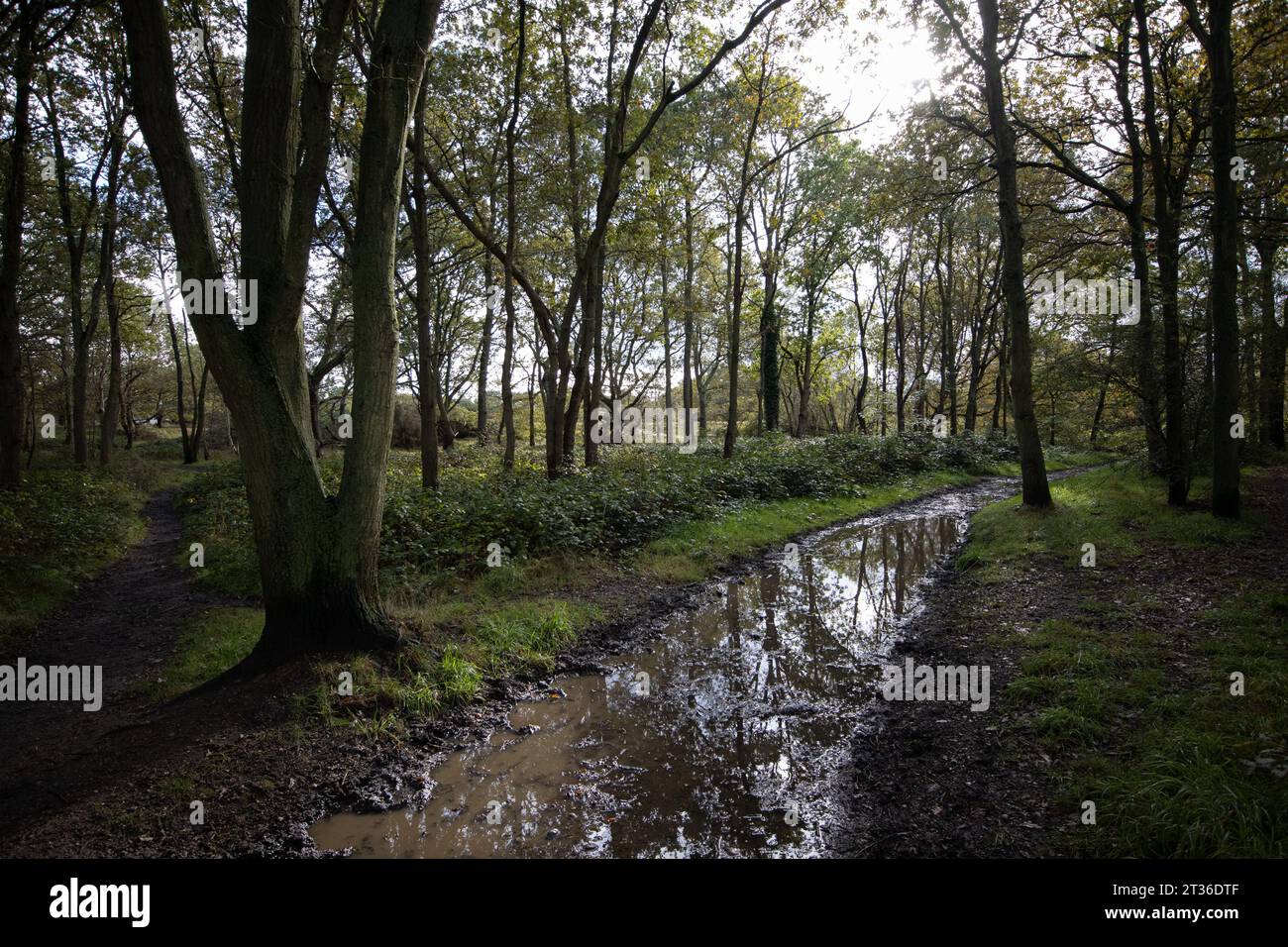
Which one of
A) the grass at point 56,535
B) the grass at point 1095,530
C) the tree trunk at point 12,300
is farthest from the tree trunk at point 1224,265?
the tree trunk at point 12,300

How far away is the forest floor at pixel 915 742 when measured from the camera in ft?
10.9

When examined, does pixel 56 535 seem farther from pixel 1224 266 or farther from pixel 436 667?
pixel 1224 266

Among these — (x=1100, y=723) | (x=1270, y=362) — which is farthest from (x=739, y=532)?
(x=1270, y=362)

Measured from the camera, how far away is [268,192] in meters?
5.04

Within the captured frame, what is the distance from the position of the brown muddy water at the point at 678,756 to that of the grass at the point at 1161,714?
139 centimetres

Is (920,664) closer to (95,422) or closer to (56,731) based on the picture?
(56,731)

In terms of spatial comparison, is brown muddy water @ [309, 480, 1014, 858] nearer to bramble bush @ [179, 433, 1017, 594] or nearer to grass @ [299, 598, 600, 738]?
grass @ [299, 598, 600, 738]

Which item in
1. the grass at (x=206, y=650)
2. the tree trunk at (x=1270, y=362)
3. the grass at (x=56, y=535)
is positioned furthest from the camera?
the tree trunk at (x=1270, y=362)

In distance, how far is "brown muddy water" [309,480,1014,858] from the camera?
3.53m

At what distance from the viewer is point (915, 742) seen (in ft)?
14.4

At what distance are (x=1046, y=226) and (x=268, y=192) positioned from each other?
1878 cm

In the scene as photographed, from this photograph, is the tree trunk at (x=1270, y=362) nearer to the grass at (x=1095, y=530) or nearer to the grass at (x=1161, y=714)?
the grass at (x=1095, y=530)

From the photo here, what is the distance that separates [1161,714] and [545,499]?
28.3ft
